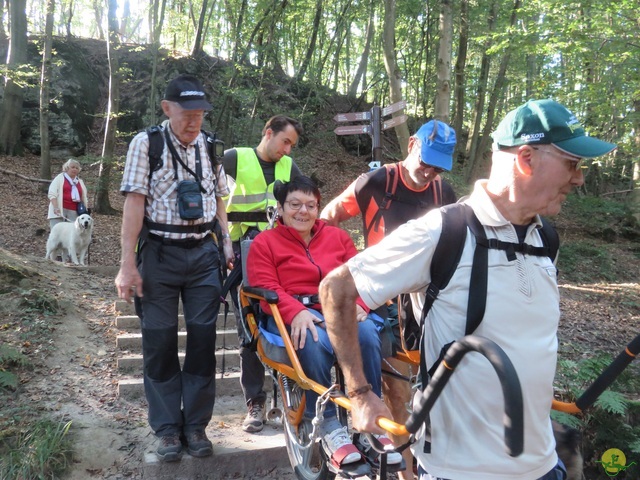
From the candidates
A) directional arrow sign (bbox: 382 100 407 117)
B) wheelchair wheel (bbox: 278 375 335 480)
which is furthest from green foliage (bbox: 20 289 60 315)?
directional arrow sign (bbox: 382 100 407 117)

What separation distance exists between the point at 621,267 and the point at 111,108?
13.3 meters

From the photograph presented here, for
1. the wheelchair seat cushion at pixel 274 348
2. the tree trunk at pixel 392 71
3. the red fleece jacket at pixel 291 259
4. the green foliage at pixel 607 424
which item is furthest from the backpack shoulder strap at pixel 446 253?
the tree trunk at pixel 392 71

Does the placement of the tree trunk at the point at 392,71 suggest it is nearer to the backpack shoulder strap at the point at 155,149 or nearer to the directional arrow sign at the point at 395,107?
the directional arrow sign at the point at 395,107

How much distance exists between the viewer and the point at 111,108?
41.6 feet

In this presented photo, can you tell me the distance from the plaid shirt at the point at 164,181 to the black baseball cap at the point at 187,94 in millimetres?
236

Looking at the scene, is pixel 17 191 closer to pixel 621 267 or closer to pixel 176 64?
pixel 176 64

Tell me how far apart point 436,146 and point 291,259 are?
114 cm

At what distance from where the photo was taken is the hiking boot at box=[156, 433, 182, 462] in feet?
11.3

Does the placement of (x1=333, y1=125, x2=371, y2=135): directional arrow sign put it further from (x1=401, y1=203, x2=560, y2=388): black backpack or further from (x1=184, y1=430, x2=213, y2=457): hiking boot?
(x1=401, y1=203, x2=560, y2=388): black backpack

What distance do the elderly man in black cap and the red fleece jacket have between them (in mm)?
436

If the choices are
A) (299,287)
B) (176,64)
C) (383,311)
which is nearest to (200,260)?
(299,287)

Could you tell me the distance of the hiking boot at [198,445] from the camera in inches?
139

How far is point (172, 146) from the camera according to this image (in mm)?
3473

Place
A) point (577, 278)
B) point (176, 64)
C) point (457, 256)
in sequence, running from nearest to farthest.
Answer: point (457, 256) → point (577, 278) → point (176, 64)
